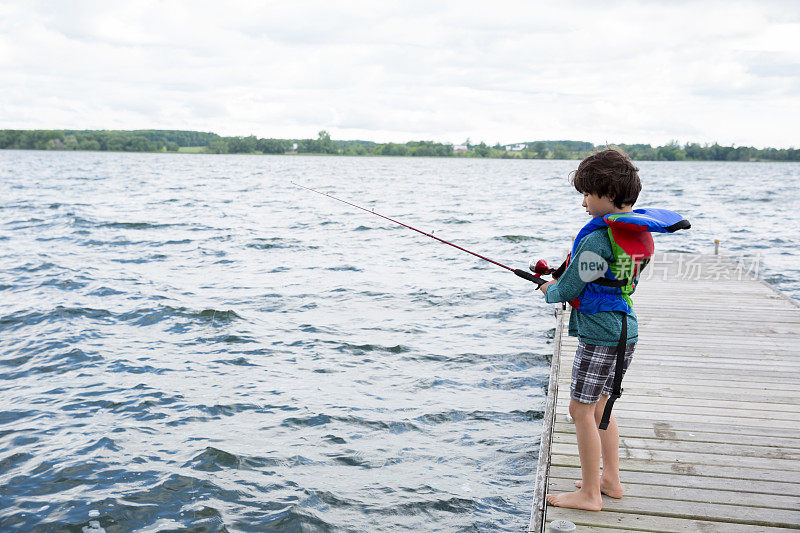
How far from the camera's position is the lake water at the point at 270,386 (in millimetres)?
4938

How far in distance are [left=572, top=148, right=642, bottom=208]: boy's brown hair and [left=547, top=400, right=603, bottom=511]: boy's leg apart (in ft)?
3.42

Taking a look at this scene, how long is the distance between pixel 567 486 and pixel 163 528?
281 centimetres

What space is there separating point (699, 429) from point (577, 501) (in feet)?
4.96

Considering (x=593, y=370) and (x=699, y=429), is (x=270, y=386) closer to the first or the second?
(x=699, y=429)

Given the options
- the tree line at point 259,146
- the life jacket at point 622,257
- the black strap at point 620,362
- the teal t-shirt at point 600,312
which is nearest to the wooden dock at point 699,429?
the black strap at point 620,362

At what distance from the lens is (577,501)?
350 centimetres

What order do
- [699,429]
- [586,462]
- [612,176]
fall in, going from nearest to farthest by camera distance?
[612,176] < [586,462] < [699,429]

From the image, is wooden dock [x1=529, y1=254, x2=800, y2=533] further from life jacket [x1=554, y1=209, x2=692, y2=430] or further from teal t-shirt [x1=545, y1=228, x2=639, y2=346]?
teal t-shirt [x1=545, y1=228, x2=639, y2=346]

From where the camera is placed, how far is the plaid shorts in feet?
10.5

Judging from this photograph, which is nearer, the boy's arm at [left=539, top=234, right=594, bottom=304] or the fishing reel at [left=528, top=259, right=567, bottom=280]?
the boy's arm at [left=539, top=234, right=594, bottom=304]

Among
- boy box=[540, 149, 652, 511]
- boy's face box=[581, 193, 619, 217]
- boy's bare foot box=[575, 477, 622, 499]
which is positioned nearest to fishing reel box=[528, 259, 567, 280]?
boy box=[540, 149, 652, 511]

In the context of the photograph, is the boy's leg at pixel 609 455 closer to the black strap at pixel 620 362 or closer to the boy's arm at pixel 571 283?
the black strap at pixel 620 362

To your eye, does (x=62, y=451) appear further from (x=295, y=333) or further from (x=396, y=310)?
(x=396, y=310)

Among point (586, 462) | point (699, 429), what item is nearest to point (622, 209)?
point (586, 462)
